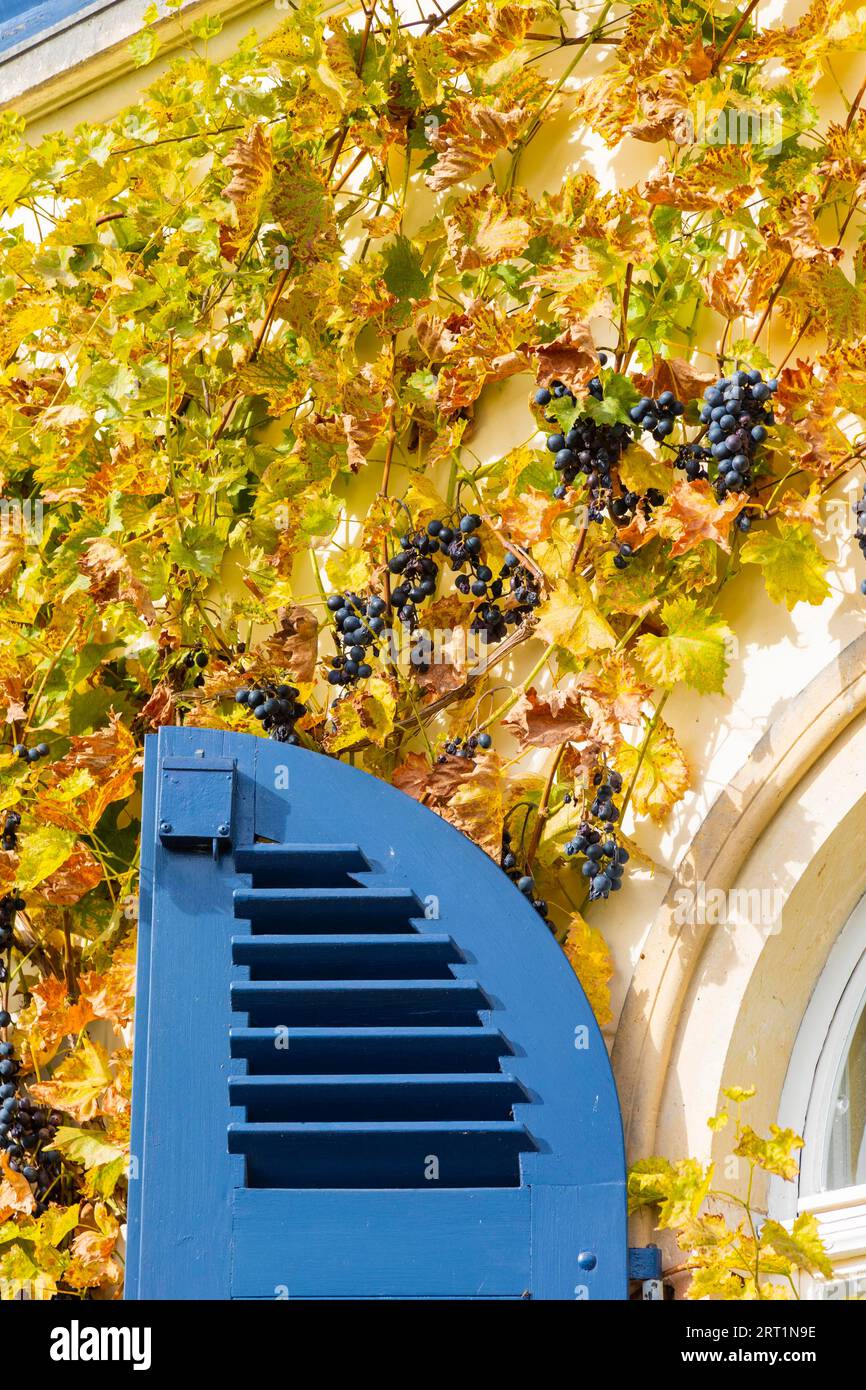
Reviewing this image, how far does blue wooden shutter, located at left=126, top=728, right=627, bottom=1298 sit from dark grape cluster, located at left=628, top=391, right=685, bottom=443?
1.91 ft

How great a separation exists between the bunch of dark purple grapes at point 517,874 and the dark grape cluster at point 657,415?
551 millimetres

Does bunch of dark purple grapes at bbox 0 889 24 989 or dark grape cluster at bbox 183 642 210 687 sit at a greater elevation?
dark grape cluster at bbox 183 642 210 687

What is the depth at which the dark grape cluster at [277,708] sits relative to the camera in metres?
2.28

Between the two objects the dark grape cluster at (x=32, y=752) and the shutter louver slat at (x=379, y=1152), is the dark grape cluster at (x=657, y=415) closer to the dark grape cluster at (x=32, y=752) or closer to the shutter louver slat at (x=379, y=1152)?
the shutter louver slat at (x=379, y=1152)

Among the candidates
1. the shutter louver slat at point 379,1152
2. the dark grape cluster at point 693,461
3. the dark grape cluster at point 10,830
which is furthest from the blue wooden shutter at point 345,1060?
the dark grape cluster at point 10,830

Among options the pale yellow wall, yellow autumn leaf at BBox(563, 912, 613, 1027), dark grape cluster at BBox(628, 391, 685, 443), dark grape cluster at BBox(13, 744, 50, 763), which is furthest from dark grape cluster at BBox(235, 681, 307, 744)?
dark grape cluster at BBox(628, 391, 685, 443)

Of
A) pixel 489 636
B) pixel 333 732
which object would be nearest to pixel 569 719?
pixel 489 636

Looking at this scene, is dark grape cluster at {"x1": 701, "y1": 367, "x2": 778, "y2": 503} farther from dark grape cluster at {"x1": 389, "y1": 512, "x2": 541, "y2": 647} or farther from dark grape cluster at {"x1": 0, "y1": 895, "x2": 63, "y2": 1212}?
dark grape cluster at {"x1": 0, "y1": 895, "x2": 63, "y2": 1212}

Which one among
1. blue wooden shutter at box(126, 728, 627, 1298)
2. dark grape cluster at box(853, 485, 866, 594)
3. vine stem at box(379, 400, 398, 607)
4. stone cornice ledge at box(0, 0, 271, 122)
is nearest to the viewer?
blue wooden shutter at box(126, 728, 627, 1298)

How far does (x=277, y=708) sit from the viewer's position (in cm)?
228

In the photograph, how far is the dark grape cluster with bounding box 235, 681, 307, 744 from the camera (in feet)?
7.47

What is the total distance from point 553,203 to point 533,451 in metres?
0.37
